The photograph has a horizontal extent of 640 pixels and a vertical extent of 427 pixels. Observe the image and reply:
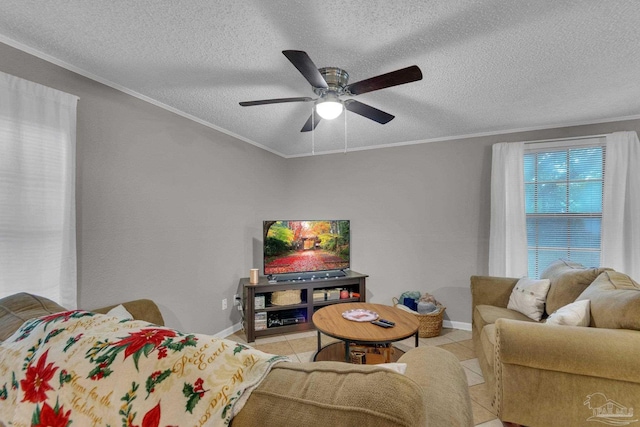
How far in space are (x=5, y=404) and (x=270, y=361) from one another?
0.76m

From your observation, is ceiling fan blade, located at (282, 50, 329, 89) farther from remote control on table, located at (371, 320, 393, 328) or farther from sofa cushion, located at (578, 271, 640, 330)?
sofa cushion, located at (578, 271, 640, 330)

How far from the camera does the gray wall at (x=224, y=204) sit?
2.09 m

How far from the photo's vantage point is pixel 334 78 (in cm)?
191

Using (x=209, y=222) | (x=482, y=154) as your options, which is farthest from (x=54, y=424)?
(x=482, y=154)

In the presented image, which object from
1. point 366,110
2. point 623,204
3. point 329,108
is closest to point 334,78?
point 329,108

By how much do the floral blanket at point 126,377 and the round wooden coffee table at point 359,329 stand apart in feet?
4.89

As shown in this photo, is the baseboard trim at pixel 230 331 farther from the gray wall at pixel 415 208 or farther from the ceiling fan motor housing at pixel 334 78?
the ceiling fan motor housing at pixel 334 78

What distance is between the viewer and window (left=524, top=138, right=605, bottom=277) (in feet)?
9.68

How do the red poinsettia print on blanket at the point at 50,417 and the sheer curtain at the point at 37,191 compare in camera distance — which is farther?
the sheer curtain at the point at 37,191

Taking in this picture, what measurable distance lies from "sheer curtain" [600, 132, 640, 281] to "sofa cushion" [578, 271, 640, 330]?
1.06 m

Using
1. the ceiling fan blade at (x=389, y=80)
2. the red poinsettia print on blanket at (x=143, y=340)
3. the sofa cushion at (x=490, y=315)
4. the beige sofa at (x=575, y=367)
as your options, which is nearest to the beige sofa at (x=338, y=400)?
the red poinsettia print on blanket at (x=143, y=340)

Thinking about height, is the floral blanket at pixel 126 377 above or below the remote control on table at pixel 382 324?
above

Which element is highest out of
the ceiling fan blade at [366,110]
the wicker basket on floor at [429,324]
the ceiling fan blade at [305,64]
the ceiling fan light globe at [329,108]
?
the ceiling fan blade at [305,64]

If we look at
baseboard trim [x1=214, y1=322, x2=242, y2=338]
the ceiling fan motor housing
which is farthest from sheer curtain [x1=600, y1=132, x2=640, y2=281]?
baseboard trim [x1=214, y1=322, x2=242, y2=338]
